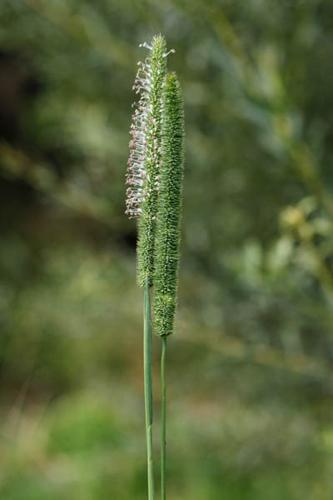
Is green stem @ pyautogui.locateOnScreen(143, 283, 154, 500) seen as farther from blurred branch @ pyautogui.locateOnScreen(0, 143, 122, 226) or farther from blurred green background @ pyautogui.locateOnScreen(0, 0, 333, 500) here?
blurred branch @ pyautogui.locateOnScreen(0, 143, 122, 226)

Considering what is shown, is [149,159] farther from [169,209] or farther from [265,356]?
[265,356]

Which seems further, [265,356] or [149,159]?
[265,356]

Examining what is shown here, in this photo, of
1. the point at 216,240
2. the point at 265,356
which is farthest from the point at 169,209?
the point at 216,240

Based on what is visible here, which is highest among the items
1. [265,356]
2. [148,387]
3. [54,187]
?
[54,187]

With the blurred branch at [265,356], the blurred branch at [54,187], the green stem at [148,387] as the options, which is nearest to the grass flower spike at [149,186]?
the green stem at [148,387]

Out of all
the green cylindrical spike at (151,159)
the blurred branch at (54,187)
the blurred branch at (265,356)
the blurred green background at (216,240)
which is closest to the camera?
the green cylindrical spike at (151,159)

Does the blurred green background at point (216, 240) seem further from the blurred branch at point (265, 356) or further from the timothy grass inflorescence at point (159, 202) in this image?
the timothy grass inflorescence at point (159, 202)

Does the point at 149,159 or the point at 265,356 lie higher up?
the point at 265,356
